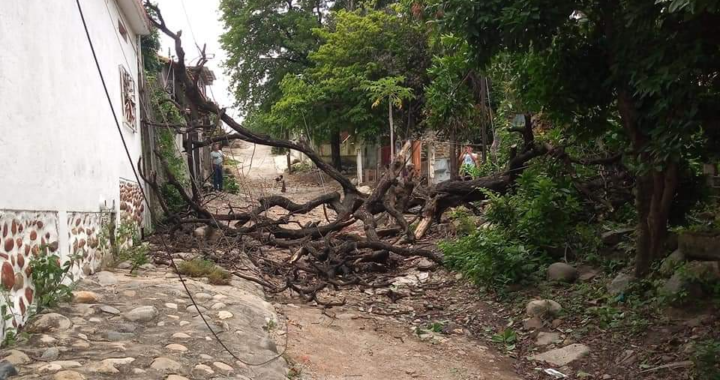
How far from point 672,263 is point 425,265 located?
139 inches

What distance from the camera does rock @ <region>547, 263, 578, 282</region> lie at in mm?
6078

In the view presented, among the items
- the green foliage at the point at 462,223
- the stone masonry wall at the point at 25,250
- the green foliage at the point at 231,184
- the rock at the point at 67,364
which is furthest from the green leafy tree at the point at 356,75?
the rock at the point at 67,364

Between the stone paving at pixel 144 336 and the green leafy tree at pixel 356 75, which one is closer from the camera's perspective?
the stone paving at pixel 144 336

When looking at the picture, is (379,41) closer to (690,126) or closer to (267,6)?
(267,6)

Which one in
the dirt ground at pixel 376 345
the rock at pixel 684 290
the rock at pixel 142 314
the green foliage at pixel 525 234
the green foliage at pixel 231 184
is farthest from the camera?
the green foliage at pixel 231 184

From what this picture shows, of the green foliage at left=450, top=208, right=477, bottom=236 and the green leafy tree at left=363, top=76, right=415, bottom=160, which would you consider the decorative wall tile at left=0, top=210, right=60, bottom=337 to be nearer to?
the green foliage at left=450, top=208, right=477, bottom=236

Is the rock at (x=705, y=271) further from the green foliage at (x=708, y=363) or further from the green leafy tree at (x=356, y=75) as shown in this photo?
the green leafy tree at (x=356, y=75)

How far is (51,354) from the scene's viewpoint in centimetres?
304

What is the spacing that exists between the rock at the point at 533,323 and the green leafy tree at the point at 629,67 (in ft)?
3.47

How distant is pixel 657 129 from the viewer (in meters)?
3.77

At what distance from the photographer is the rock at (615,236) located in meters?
6.34

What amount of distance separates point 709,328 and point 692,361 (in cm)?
64

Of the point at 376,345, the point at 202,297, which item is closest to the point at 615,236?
the point at 376,345

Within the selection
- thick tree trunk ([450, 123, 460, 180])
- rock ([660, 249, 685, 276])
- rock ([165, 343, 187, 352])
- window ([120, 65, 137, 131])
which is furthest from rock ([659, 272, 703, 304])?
thick tree trunk ([450, 123, 460, 180])
